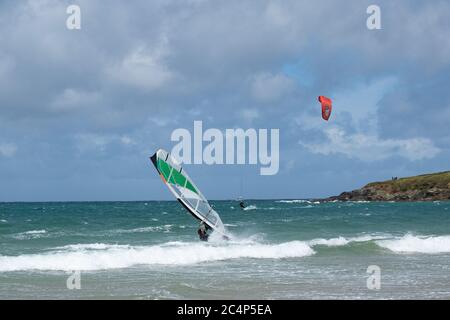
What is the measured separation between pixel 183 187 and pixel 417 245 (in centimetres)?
979

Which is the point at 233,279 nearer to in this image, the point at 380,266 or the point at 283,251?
the point at 380,266

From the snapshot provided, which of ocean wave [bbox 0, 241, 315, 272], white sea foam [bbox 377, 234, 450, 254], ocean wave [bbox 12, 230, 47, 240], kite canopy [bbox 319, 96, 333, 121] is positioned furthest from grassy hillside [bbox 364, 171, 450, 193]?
ocean wave [bbox 0, 241, 315, 272]

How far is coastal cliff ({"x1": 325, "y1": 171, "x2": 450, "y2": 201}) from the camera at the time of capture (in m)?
100

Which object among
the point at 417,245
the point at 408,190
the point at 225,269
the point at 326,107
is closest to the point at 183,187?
the point at 225,269

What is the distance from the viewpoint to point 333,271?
14992mm

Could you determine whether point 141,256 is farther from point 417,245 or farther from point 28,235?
point 28,235

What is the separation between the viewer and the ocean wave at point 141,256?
16.5 m

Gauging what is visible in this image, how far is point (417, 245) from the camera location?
22031mm

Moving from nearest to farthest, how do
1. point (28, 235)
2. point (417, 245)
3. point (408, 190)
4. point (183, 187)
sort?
point (183, 187) → point (417, 245) → point (28, 235) → point (408, 190)

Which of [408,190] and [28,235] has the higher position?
[408,190]

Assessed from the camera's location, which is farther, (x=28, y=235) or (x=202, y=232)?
(x=28, y=235)

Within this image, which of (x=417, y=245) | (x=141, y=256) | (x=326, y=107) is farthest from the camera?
(x=417, y=245)

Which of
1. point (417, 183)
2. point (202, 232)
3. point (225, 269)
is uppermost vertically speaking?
point (417, 183)
